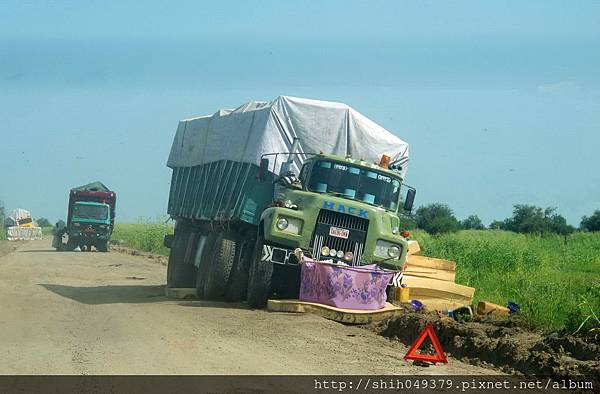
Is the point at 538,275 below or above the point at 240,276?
above

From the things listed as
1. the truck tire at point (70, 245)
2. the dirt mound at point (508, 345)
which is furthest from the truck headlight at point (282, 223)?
the truck tire at point (70, 245)

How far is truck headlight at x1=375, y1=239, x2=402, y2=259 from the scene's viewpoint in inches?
603

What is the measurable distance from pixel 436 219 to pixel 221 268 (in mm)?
39876

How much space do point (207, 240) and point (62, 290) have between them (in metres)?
3.83

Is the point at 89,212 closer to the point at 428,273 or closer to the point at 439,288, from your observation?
the point at 428,273

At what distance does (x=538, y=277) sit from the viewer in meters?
21.4

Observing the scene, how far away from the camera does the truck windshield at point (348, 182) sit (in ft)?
52.3

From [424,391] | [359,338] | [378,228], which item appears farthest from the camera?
[378,228]

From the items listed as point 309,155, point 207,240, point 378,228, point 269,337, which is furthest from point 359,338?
point 207,240

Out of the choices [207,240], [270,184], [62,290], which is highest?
[270,184]

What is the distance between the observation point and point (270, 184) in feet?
55.8

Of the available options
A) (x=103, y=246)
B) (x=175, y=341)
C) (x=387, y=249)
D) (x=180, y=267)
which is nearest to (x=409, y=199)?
(x=387, y=249)

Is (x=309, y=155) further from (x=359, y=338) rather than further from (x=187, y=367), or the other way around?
(x=187, y=367)

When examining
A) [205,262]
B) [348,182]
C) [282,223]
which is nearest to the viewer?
[282,223]
